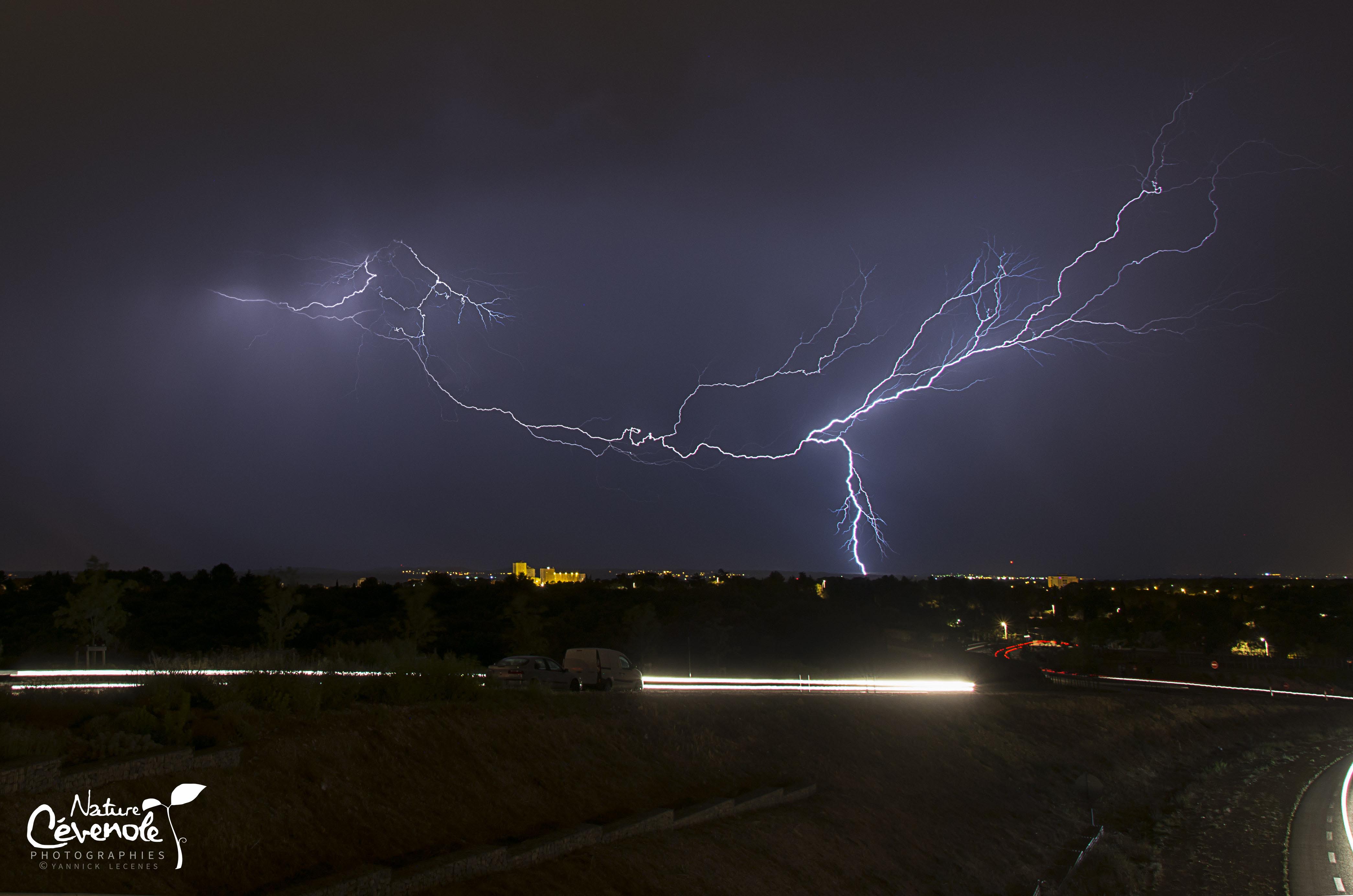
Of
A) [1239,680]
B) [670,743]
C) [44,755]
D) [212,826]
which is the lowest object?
[1239,680]

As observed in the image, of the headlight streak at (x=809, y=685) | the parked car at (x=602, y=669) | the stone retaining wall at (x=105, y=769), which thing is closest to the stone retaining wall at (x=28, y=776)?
the stone retaining wall at (x=105, y=769)

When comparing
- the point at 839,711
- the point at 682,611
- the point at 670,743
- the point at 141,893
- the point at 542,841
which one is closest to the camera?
the point at 141,893

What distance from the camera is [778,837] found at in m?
13.9

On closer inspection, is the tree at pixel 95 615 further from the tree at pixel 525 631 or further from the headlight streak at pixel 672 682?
the tree at pixel 525 631

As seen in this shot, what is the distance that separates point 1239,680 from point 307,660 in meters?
59.1

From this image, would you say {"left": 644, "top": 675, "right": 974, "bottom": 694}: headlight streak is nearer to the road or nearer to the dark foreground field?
the dark foreground field

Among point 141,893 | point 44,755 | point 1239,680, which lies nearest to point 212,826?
point 141,893

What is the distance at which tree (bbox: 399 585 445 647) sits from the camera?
4456 cm

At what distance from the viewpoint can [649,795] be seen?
14.3 metres

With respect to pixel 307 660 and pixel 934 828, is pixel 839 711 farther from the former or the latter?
pixel 307 660

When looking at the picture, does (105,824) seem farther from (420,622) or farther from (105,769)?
(420,622)

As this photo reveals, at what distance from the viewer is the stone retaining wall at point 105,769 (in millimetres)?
7877

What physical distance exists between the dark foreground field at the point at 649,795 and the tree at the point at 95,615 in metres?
34.5

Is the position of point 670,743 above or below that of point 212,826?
below
